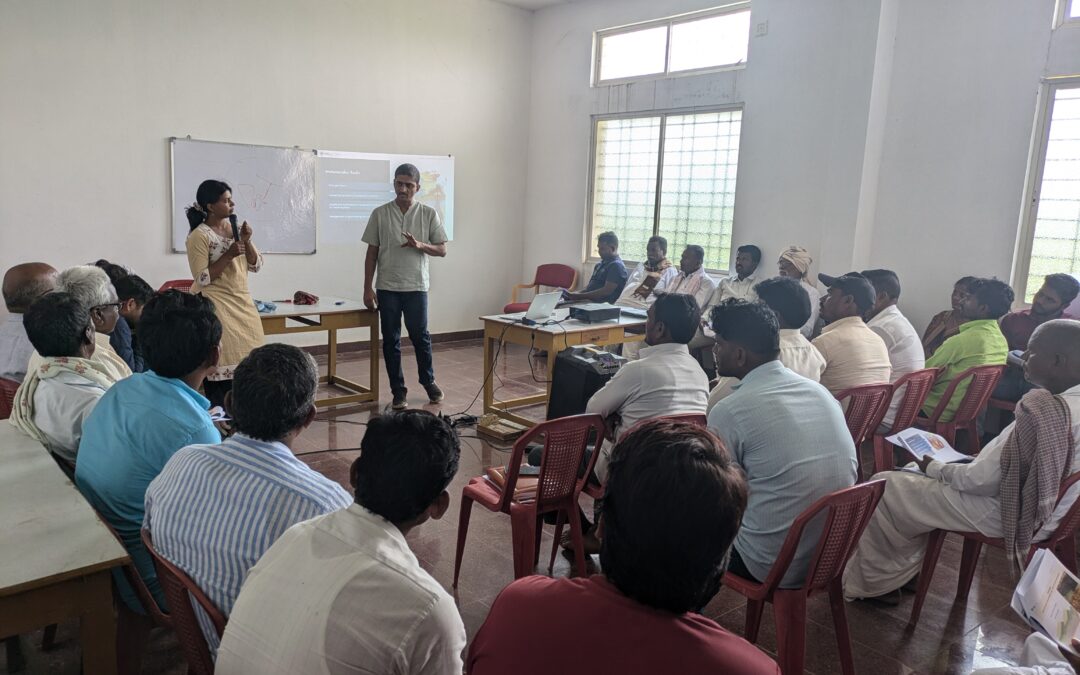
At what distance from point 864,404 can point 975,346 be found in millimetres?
1068

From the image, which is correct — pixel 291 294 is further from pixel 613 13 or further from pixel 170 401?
pixel 170 401

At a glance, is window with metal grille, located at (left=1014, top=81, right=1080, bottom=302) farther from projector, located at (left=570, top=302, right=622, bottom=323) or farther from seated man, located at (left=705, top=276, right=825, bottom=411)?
seated man, located at (left=705, top=276, right=825, bottom=411)

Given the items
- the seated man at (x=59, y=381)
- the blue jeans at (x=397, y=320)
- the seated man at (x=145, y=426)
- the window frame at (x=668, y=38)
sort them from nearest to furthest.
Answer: the seated man at (x=145, y=426) < the seated man at (x=59, y=381) < the blue jeans at (x=397, y=320) < the window frame at (x=668, y=38)

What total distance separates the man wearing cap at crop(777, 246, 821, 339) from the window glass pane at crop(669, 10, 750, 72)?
6.01ft

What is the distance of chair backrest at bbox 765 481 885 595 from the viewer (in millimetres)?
1875

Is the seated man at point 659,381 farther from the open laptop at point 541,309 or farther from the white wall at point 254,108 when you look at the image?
the white wall at point 254,108

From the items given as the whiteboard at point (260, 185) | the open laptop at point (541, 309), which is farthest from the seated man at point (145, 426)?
the whiteboard at point (260, 185)

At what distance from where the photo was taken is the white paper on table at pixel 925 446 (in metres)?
2.64

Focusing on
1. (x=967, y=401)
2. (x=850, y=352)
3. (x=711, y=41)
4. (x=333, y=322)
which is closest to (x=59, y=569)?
(x=850, y=352)

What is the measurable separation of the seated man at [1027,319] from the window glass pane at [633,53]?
3.68 m

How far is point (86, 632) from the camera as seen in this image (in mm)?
1517

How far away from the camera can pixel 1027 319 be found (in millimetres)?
4625

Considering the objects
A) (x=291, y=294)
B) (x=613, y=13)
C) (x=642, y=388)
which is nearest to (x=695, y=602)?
(x=642, y=388)

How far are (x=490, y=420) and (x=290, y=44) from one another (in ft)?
12.2
